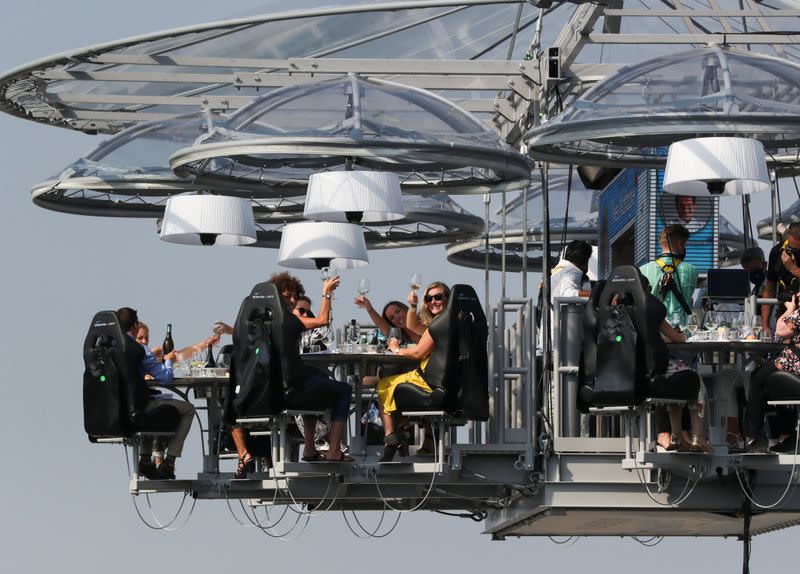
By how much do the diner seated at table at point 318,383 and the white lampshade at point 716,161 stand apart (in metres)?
3.00

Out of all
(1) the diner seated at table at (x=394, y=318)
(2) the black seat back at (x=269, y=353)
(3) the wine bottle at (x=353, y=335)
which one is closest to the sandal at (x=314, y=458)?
(2) the black seat back at (x=269, y=353)

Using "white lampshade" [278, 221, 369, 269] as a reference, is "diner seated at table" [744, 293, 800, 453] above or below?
below

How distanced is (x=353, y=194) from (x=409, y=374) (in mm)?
2274

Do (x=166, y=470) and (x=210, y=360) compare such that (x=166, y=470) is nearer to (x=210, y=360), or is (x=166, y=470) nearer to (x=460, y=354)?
(x=210, y=360)

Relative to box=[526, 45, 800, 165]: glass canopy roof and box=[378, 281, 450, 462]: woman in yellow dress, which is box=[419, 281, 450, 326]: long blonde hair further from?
box=[526, 45, 800, 165]: glass canopy roof

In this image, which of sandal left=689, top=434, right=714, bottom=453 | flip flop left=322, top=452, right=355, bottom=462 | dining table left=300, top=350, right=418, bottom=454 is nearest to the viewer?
sandal left=689, top=434, right=714, bottom=453

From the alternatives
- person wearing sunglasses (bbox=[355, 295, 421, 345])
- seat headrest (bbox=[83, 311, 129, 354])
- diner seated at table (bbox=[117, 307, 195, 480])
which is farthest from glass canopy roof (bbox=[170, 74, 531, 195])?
seat headrest (bbox=[83, 311, 129, 354])

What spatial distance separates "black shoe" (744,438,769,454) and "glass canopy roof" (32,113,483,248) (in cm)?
756

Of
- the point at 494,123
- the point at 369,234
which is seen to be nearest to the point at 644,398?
the point at 494,123

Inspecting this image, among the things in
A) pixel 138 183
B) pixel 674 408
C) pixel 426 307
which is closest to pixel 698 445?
pixel 674 408

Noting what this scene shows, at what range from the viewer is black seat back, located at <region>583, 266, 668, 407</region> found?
17.4 m

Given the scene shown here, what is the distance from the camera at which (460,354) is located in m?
18.3

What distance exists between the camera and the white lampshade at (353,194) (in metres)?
20.1

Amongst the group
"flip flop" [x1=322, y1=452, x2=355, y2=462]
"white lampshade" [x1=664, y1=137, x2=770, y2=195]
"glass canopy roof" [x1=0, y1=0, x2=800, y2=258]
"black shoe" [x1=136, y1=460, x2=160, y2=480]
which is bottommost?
"black shoe" [x1=136, y1=460, x2=160, y2=480]
